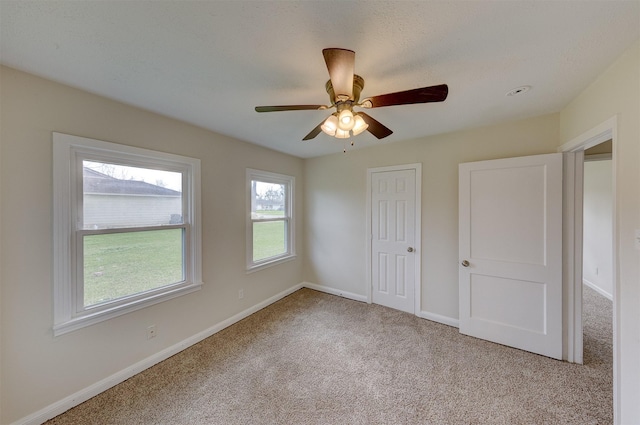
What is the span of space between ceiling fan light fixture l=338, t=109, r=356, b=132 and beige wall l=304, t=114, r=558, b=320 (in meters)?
1.85

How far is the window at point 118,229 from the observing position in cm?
165

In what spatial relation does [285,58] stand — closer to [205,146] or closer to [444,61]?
[444,61]

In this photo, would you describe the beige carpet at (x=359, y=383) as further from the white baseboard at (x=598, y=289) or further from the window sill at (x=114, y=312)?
the white baseboard at (x=598, y=289)

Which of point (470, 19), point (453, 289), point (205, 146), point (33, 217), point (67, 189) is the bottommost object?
point (453, 289)

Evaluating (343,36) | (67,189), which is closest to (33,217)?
(67,189)

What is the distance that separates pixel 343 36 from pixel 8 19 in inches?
63.0

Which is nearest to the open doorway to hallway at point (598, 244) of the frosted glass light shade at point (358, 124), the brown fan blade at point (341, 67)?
the frosted glass light shade at point (358, 124)

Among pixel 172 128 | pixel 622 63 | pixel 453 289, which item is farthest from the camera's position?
pixel 453 289

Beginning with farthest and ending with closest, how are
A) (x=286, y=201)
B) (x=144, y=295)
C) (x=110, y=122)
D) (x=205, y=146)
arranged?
1. (x=286, y=201)
2. (x=205, y=146)
3. (x=144, y=295)
4. (x=110, y=122)

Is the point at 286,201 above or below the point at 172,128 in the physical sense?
below

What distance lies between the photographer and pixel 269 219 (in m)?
3.48

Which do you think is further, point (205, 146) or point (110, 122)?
point (205, 146)

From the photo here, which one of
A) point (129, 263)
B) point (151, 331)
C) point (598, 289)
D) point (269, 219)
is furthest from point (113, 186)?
point (598, 289)

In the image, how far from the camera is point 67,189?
5.44ft
